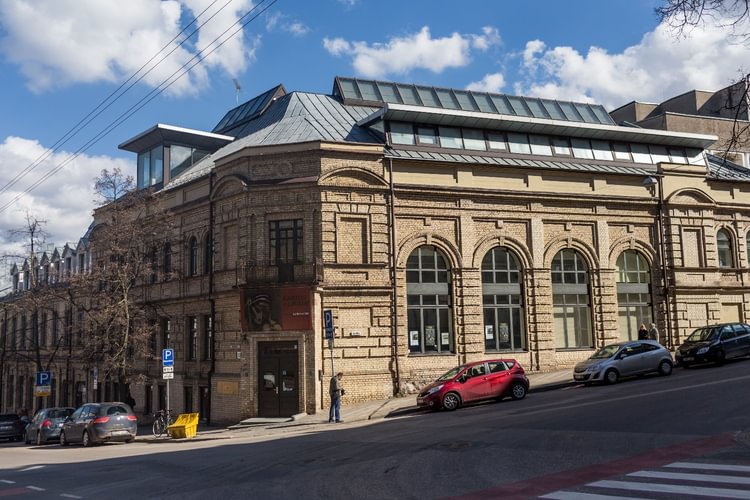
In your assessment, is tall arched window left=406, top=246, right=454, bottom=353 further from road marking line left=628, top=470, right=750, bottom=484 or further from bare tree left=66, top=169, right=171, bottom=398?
road marking line left=628, top=470, right=750, bottom=484

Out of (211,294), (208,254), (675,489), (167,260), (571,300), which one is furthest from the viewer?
(167,260)

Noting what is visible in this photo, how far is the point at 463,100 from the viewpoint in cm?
3628

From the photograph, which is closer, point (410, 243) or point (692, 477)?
point (692, 477)

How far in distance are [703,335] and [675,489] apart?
21.0m

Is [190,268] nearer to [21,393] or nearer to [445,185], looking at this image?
[445,185]

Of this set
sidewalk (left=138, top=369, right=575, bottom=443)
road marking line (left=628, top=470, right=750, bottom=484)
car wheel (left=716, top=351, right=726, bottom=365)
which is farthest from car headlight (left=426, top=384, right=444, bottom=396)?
road marking line (left=628, top=470, right=750, bottom=484)

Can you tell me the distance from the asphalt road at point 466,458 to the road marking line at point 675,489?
0.09 ft

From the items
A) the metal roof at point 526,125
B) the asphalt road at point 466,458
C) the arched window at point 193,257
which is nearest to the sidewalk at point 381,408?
the asphalt road at point 466,458

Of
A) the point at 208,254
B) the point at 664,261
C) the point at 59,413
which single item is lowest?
the point at 59,413

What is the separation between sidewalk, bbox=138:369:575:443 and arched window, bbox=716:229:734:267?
12985 mm

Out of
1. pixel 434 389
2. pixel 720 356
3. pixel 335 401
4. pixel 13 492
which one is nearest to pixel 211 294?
pixel 335 401

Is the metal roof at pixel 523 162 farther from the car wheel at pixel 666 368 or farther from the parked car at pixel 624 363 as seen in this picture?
the car wheel at pixel 666 368

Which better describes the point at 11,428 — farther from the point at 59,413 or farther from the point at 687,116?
the point at 687,116

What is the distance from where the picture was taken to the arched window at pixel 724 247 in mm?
35000
